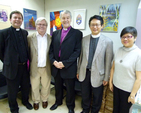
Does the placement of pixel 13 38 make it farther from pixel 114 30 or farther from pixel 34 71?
pixel 114 30

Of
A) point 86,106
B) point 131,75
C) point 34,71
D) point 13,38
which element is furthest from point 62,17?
point 86,106

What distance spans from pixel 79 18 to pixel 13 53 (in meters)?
1.77

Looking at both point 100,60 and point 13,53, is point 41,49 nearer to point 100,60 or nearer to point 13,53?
point 13,53

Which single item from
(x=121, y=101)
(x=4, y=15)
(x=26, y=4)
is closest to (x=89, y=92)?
Result: (x=121, y=101)

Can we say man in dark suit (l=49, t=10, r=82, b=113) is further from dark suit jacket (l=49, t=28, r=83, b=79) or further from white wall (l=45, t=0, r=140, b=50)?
white wall (l=45, t=0, r=140, b=50)

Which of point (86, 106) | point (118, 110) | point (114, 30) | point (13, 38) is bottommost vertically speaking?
point (86, 106)

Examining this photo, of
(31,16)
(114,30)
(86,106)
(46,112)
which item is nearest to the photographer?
(86,106)

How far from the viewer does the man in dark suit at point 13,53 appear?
168 cm

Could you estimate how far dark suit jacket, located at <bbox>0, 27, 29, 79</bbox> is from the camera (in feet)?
5.49

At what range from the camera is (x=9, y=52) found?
168 centimetres

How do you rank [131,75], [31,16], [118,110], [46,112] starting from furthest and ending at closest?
[31,16]
[46,112]
[118,110]
[131,75]

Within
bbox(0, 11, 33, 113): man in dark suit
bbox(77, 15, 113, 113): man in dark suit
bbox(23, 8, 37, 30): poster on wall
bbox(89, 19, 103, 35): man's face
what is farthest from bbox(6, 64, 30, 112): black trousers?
bbox(23, 8, 37, 30): poster on wall

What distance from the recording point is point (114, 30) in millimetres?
2256

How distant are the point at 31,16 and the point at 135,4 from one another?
259 centimetres
